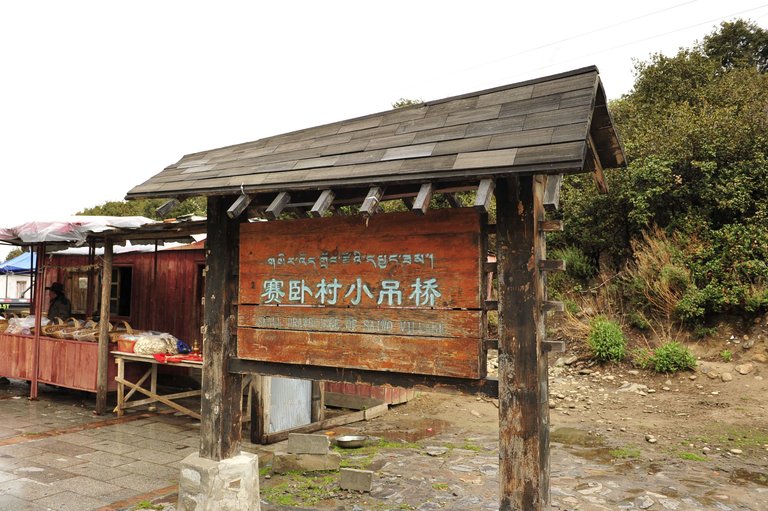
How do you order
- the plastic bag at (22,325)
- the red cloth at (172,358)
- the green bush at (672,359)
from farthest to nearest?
the plastic bag at (22,325), the green bush at (672,359), the red cloth at (172,358)

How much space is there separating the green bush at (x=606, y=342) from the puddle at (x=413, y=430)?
475cm

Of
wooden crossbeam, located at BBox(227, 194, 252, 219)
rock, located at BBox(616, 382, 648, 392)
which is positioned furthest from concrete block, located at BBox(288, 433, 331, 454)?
rock, located at BBox(616, 382, 648, 392)

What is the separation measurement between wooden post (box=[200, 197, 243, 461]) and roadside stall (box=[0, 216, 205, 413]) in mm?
3669

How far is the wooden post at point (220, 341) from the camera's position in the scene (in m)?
5.42

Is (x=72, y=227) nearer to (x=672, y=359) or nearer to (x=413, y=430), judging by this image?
(x=413, y=430)

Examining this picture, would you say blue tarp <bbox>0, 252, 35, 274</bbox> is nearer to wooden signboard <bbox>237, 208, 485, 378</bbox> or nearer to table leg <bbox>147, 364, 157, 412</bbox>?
table leg <bbox>147, 364, 157, 412</bbox>

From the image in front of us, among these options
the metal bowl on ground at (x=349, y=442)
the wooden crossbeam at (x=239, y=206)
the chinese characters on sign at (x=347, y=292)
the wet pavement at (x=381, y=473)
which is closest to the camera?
the chinese characters on sign at (x=347, y=292)

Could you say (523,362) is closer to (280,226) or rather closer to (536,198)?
(536,198)

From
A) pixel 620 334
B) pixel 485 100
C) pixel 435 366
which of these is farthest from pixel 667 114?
pixel 435 366

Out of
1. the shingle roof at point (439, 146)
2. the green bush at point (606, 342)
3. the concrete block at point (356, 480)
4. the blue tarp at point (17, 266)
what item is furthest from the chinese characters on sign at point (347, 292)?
the blue tarp at point (17, 266)

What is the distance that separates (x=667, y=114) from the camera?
17.4 m

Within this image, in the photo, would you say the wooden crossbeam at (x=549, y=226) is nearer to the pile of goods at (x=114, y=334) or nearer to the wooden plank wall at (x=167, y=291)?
the pile of goods at (x=114, y=334)

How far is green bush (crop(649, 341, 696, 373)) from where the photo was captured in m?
12.0

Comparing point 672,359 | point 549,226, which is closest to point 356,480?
point 549,226
